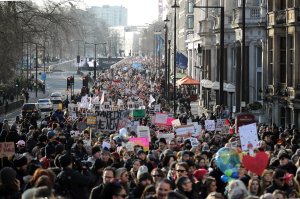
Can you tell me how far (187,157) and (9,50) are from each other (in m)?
40.7

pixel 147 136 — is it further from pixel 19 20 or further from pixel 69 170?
pixel 19 20

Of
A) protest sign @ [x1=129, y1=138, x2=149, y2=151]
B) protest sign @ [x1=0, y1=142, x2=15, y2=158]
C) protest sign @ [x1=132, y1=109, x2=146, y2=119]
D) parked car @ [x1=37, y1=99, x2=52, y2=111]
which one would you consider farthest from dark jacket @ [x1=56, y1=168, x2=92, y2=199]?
parked car @ [x1=37, y1=99, x2=52, y2=111]

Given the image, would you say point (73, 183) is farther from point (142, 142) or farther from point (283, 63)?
point (283, 63)

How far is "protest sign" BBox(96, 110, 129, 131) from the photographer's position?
116 ft

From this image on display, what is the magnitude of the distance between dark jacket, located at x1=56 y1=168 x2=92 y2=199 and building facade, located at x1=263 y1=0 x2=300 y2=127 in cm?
2640

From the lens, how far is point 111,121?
118ft

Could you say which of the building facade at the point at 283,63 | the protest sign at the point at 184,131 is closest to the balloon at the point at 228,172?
the protest sign at the point at 184,131

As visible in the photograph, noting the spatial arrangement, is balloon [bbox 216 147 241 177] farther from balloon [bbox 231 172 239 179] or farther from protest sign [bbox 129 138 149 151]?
protest sign [bbox 129 138 149 151]

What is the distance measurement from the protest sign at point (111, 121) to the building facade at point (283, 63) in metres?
8.04

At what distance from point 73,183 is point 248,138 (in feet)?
21.1

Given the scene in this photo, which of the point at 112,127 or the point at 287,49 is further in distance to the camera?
the point at 287,49

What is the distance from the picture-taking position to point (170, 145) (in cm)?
2250

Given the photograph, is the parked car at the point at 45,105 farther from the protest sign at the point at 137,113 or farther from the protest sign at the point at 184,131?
the protest sign at the point at 184,131

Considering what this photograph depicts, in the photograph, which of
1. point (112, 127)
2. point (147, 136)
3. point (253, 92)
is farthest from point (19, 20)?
point (147, 136)
